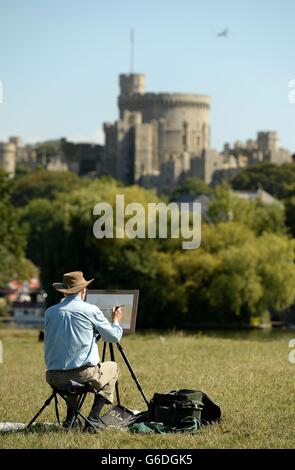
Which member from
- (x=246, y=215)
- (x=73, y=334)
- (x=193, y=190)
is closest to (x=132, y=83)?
(x=193, y=190)

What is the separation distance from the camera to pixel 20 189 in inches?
5281

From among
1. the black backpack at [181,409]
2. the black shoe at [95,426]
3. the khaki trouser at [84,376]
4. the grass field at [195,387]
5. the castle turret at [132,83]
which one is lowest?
the grass field at [195,387]

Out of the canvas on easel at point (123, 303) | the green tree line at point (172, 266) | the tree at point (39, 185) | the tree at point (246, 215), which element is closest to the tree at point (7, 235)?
the green tree line at point (172, 266)

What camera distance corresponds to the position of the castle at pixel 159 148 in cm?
15662

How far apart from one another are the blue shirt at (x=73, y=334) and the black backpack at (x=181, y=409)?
698 mm

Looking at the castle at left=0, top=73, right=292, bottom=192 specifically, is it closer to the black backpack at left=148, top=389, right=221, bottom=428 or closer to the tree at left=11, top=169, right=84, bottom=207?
the tree at left=11, top=169, right=84, bottom=207

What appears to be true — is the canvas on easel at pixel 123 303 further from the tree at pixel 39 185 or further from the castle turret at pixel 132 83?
the castle turret at pixel 132 83

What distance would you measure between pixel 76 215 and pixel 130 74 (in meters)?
145

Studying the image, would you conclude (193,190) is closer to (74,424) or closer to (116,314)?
(116,314)

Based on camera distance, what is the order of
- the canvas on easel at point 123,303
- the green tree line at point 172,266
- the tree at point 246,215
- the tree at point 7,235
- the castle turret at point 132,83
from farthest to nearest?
the castle turret at point 132,83 → the tree at point 246,215 → the green tree line at point 172,266 → the tree at point 7,235 → the canvas on easel at point 123,303

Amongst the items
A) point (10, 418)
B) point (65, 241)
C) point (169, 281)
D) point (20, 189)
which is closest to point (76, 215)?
point (65, 241)

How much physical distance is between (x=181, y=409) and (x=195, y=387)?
322cm

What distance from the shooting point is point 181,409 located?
10.7 metres
